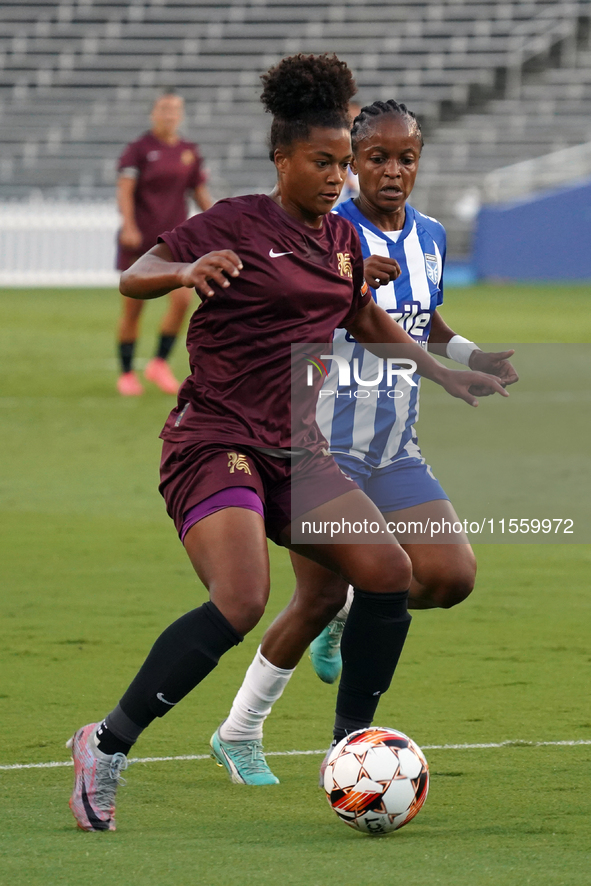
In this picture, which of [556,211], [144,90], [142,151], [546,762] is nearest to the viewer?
[546,762]

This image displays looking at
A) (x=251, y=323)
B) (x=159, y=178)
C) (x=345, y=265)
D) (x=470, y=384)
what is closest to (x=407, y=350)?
(x=470, y=384)

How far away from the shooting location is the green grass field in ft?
11.5

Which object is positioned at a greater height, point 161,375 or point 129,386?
point 161,375

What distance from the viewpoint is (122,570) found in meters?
7.47

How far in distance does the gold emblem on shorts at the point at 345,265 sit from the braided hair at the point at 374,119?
0.71m

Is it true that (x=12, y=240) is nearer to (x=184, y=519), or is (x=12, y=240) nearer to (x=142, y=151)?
(x=142, y=151)

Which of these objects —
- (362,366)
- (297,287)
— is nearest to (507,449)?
(362,366)

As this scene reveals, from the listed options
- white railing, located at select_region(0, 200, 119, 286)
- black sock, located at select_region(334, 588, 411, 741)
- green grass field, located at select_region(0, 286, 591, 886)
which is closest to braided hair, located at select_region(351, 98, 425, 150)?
black sock, located at select_region(334, 588, 411, 741)

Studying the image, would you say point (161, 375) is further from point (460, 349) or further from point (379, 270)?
point (379, 270)

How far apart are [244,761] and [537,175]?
87.3 ft

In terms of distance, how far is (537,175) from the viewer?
2969 cm

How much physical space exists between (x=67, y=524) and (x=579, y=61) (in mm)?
27774

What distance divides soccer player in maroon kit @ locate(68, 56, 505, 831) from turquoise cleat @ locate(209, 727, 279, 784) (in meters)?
0.38

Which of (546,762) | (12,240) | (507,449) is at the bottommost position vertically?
(12,240)
